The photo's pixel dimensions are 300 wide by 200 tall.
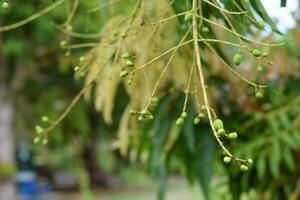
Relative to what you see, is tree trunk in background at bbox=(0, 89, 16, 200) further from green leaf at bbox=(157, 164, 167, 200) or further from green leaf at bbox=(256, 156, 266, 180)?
green leaf at bbox=(256, 156, 266, 180)

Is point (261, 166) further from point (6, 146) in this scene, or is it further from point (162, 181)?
point (6, 146)

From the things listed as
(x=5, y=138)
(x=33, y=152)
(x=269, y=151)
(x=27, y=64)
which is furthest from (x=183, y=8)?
(x=33, y=152)

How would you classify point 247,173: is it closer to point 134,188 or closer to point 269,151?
point 269,151

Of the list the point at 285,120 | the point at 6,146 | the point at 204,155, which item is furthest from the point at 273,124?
the point at 6,146

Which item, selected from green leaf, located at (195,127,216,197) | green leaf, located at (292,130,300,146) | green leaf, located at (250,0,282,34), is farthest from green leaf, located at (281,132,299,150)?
green leaf, located at (250,0,282,34)

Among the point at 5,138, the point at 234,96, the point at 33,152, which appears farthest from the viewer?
the point at 33,152
